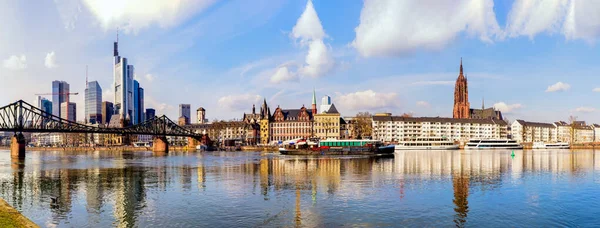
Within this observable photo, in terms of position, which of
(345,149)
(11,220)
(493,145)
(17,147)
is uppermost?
(11,220)

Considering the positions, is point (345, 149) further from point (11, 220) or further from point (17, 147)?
point (11, 220)

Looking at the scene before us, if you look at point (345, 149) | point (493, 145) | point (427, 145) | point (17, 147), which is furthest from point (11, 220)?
point (493, 145)

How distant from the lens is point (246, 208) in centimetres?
3612

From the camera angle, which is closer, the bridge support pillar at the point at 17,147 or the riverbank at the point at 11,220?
the riverbank at the point at 11,220

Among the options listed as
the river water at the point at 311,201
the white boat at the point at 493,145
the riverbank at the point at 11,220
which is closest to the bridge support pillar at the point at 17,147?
the river water at the point at 311,201

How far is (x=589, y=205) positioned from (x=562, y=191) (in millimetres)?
7981

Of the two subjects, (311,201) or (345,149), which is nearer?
(311,201)

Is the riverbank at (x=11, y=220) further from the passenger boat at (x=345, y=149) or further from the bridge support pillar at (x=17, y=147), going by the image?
the bridge support pillar at (x=17, y=147)

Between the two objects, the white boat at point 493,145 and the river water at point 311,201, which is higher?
the river water at point 311,201

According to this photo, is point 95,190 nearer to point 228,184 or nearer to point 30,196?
point 30,196

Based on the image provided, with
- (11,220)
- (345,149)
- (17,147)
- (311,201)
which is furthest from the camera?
(17,147)

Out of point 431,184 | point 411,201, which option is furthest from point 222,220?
point 431,184

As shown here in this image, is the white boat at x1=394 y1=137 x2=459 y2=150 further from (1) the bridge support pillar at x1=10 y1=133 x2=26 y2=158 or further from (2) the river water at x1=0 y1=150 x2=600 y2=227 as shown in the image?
(1) the bridge support pillar at x1=10 y1=133 x2=26 y2=158

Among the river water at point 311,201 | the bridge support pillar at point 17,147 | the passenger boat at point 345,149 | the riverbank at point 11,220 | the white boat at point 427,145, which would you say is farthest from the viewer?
the white boat at point 427,145
